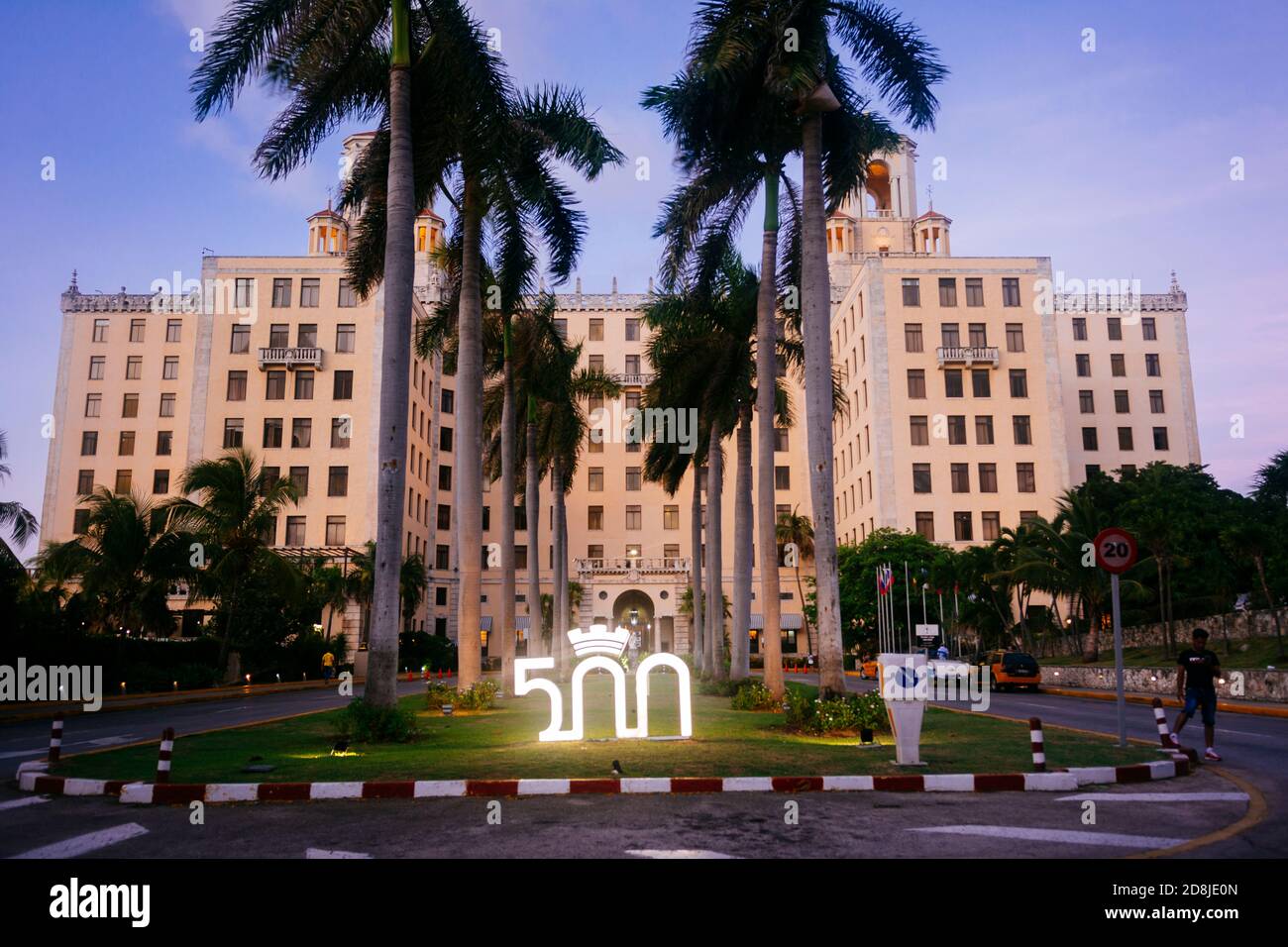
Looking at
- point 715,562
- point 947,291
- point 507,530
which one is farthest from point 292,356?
point 947,291

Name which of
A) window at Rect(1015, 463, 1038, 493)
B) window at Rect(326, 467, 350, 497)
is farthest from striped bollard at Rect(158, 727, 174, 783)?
window at Rect(1015, 463, 1038, 493)

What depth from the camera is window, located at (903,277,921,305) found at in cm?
6362

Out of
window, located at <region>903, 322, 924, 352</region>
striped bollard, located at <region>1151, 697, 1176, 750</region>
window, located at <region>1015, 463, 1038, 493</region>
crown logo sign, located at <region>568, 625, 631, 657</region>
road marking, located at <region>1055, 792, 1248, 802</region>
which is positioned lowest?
road marking, located at <region>1055, 792, 1248, 802</region>

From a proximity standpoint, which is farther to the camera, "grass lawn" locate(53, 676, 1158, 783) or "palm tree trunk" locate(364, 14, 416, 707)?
"palm tree trunk" locate(364, 14, 416, 707)

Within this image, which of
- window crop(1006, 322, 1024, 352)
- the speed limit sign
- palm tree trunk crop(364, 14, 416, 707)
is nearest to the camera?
the speed limit sign

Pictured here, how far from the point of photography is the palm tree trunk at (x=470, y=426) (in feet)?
67.1

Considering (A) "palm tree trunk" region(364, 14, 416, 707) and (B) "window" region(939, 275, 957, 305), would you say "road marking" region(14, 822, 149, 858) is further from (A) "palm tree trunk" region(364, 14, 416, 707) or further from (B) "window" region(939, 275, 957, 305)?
(B) "window" region(939, 275, 957, 305)

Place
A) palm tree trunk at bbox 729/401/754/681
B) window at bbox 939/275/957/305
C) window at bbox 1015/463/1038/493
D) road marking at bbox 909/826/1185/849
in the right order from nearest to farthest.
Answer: road marking at bbox 909/826/1185/849 < palm tree trunk at bbox 729/401/754/681 < window at bbox 1015/463/1038/493 < window at bbox 939/275/957/305

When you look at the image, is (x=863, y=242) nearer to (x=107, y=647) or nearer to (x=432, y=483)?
(x=432, y=483)

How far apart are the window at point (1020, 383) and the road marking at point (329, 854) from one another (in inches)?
2486

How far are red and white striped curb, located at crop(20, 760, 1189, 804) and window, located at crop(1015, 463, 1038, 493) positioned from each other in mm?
55680

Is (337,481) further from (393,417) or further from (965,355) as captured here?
(393,417)

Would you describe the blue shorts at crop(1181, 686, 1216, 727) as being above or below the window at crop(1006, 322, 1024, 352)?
below

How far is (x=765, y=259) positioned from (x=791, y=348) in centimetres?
739
